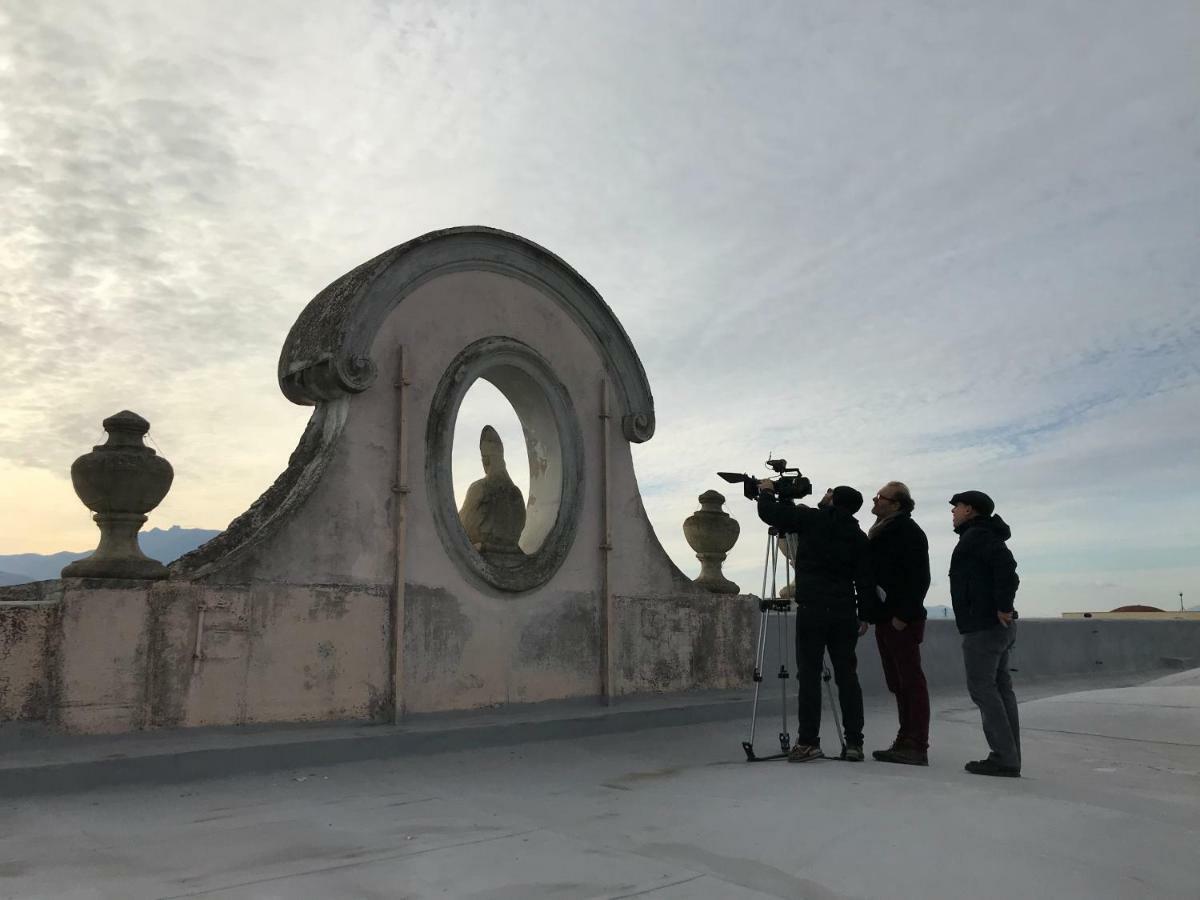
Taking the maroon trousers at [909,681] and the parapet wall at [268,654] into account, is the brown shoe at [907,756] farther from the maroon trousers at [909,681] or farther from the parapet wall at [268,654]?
the parapet wall at [268,654]

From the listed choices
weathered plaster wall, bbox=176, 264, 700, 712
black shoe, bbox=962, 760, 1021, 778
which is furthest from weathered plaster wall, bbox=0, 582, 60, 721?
black shoe, bbox=962, 760, 1021, 778

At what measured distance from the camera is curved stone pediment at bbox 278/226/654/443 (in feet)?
19.8

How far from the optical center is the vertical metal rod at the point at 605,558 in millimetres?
7293

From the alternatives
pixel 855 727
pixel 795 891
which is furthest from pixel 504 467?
pixel 795 891

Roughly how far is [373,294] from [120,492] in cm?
200

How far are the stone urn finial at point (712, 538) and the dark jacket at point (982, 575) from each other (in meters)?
3.38

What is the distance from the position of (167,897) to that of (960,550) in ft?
14.1

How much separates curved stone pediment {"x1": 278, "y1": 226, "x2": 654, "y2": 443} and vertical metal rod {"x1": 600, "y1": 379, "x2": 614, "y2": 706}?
917mm

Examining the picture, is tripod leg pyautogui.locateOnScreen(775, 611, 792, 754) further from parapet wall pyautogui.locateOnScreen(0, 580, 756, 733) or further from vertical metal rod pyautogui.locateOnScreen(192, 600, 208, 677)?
vertical metal rod pyautogui.locateOnScreen(192, 600, 208, 677)

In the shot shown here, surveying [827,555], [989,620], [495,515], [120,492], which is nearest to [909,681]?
[989,620]

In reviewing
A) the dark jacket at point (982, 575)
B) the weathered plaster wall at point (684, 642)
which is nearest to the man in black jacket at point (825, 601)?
the dark jacket at point (982, 575)

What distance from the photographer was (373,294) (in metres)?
6.18

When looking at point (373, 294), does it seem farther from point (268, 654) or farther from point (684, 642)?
point (684, 642)

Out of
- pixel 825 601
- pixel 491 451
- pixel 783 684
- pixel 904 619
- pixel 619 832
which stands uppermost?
pixel 491 451
